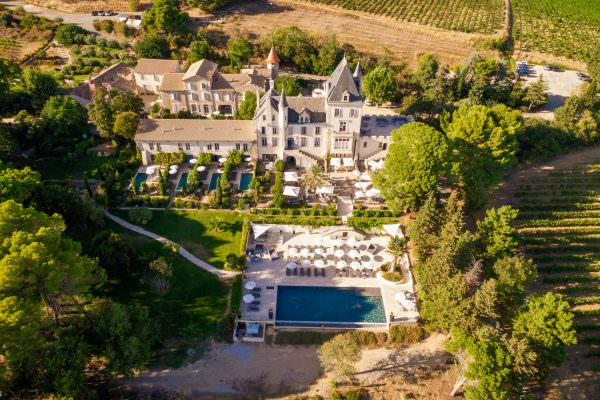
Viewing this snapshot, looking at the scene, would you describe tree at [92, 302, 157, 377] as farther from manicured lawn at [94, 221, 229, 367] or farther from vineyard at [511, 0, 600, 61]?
vineyard at [511, 0, 600, 61]

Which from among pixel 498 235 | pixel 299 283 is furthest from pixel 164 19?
pixel 498 235

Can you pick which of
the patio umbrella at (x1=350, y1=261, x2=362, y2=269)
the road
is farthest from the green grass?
the road

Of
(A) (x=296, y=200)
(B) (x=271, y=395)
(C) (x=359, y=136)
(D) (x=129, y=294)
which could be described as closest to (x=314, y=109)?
(C) (x=359, y=136)

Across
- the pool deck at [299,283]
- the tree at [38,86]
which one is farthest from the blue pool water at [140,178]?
the tree at [38,86]

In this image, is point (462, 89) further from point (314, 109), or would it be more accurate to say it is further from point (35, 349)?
point (35, 349)

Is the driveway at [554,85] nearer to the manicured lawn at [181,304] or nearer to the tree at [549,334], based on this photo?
the tree at [549,334]
